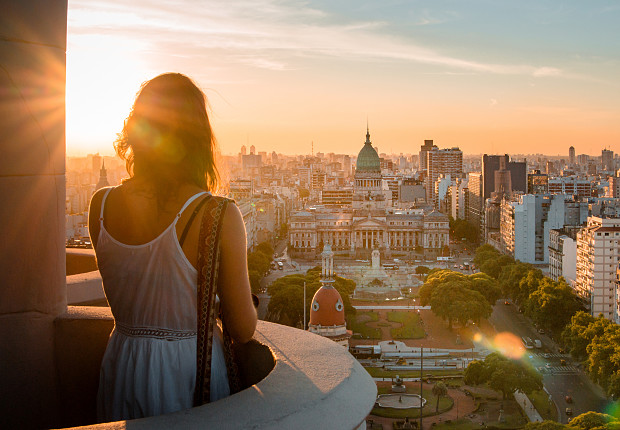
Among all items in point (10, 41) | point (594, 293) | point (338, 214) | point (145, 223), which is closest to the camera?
point (145, 223)

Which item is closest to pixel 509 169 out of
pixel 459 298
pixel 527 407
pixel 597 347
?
pixel 459 298

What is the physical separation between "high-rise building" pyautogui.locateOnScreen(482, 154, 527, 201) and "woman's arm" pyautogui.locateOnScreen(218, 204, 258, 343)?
4118 inches

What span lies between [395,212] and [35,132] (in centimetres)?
8697

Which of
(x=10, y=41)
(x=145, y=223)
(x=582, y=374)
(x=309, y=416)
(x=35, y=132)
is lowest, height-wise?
(x=582, y=374)

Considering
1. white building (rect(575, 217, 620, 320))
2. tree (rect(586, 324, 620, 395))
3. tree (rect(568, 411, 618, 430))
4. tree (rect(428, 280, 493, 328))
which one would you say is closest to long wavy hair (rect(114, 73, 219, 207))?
tree (rect(568, 411, 618, 430))

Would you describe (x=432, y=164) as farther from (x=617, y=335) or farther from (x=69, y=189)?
(x=617, y=335)

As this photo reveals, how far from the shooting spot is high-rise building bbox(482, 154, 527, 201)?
108 meters

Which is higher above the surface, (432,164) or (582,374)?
(432,164)

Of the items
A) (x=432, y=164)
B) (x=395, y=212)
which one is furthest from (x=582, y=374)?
(x=432, y=164)

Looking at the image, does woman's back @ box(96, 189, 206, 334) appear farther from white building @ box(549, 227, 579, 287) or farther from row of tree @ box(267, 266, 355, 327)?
white building @ box(549, 227, 579, 287)

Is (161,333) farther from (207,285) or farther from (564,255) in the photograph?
(564,255)

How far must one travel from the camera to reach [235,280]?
12.1 ft

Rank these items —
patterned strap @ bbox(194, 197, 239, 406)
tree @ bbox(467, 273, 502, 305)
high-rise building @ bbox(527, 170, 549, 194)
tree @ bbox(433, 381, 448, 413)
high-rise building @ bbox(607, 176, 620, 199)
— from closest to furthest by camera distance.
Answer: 1. patterned strap @ bbox(194, 197, 239, 406)
2. tree @ bbox(433, 381, 448, 413)
3. tree @ bbox(467, 273, 502, 305)
4. high-rise building @ bbox(527, 170, 549, 194)
5. high-rise building @ bbox(607, 176, 620, 199)

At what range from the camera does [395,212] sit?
3563 inches
